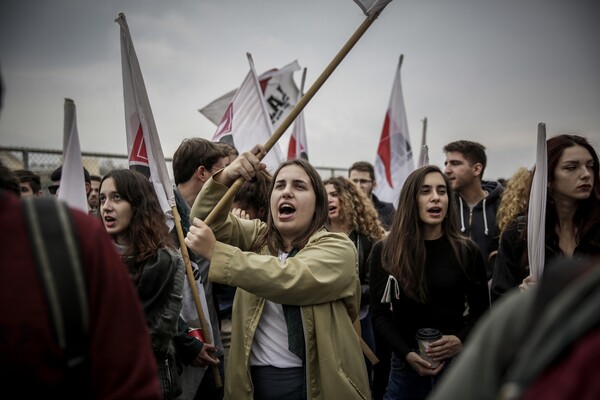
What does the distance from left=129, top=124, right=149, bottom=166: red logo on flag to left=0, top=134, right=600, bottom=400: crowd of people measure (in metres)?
0.38

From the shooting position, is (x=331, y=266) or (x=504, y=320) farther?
(x=331, y=266)

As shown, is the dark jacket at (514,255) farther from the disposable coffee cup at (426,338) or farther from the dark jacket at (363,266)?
the dark jacket at (363,266)

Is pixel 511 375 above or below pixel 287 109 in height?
below

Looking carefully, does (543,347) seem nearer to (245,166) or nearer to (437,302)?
(245,166)

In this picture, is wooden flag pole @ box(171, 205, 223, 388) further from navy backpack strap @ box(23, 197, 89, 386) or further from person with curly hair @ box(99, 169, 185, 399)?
navy backpack strap @ box(23, 197, 89, 386)

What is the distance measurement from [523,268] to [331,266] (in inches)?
52.2

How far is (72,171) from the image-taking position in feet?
8.43

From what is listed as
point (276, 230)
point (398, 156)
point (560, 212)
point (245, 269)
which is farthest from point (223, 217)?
point (398, 156)

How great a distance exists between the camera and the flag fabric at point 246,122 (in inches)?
199

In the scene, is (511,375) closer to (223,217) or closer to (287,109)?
(223,217)

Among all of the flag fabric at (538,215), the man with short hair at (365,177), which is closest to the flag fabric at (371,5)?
the flag fabric at (538,215)

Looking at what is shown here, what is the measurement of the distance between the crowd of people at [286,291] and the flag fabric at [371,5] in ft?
2.78

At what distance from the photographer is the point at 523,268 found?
290 cm

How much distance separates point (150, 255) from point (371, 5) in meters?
1.68
